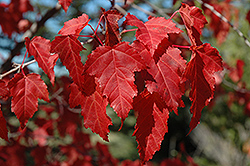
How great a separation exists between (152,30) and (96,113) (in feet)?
0.84

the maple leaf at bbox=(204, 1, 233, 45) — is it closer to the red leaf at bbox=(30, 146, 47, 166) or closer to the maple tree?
the maple tree

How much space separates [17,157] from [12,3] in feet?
3.90

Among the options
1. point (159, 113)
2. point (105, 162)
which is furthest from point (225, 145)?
point (159, 113)

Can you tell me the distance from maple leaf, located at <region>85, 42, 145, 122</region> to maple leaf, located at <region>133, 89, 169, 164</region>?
7cm

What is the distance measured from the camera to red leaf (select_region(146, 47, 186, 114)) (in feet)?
1.70

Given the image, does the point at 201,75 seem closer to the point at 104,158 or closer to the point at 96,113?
the point at 96,113

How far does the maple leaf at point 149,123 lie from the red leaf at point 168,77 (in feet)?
0.16

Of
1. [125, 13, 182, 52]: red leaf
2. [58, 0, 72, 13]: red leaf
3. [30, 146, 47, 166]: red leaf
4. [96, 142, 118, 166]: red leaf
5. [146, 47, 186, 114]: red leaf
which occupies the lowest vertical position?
[96, 142, 118, 166]: red leaf

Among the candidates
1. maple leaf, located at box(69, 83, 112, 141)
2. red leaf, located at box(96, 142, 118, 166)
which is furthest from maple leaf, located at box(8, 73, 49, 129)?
red leaf, located at box(96, 142, 118, 166)

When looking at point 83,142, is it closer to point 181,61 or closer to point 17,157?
point 17,157

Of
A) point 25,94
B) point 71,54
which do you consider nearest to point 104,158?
point 25,94

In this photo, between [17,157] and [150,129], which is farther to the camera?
[17,157]

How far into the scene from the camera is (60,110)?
1.90 meters

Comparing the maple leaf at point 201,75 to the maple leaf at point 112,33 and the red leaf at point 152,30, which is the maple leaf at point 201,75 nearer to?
the red leaf at point 152,30
